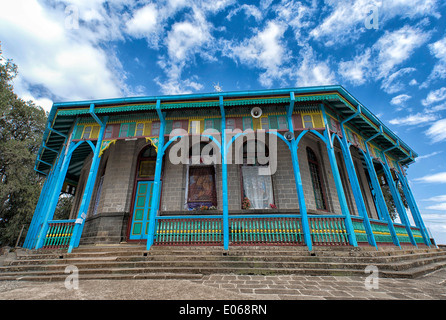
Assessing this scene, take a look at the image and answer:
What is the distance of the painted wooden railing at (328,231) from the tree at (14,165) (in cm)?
1854

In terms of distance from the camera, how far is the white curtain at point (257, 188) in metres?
8.51

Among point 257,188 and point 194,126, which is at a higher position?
point 194,126

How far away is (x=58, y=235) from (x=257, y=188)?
22.4 feet

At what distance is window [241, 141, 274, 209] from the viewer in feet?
27.8

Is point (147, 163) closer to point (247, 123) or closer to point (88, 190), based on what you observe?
point (88, 190)

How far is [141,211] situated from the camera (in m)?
8.66

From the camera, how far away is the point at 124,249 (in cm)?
625

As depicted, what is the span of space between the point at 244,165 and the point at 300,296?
6107 millimetres

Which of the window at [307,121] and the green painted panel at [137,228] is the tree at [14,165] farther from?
the window at [307,121]

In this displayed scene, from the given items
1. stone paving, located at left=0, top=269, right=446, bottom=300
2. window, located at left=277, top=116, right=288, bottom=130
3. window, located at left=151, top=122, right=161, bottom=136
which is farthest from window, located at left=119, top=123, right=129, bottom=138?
window, located at left=277, top=116, right=288, bottom=130

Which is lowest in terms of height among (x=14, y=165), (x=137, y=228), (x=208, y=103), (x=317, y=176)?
(x=137, y=228)

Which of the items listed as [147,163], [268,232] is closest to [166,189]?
[147,163]

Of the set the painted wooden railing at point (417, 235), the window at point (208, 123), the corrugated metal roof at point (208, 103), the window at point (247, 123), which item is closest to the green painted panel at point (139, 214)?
the corrugated metal roof at point (208, 103)
